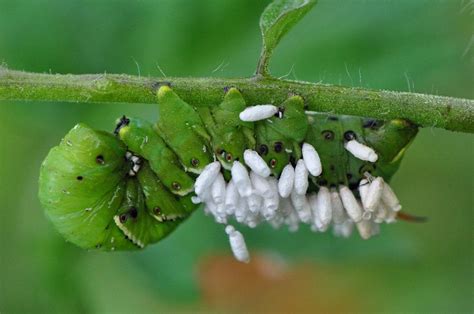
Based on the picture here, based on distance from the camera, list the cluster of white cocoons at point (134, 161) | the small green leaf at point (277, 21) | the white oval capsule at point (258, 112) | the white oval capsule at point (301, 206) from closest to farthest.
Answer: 1. the small green leaf at point (277, 21)
2. the white oval capsule at point (258, 112)
3. the white oval capsule at point (301, 206)
4. the cluster of white cocoons at point (134, 161)

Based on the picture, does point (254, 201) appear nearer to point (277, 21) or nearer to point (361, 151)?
point (361, 151)

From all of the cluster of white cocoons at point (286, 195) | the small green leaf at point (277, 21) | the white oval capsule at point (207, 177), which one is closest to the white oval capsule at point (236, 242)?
the cluster of white cocoons at point (286, 195)

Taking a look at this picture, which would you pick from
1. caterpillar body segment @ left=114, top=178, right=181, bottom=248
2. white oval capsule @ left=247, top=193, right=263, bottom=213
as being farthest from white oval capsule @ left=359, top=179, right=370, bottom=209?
caterpillar body segment @ left=114, top=178, right=181, bottom=248

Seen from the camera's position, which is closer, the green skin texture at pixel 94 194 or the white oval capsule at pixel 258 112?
the white oval capsule at pixel 258 112

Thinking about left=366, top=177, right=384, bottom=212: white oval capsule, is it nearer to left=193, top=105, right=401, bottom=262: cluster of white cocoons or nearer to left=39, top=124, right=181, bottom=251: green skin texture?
left=193, top=105, right=401, bottom=262: cluster of white cocoons

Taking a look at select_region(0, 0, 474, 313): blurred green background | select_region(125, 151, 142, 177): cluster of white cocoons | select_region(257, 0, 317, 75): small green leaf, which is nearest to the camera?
select_region(257, 0, 317, 75): small green leaf

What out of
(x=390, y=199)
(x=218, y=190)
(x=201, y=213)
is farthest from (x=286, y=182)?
(x=201, y=213)

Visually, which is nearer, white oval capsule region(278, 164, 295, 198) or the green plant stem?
the green plant stem

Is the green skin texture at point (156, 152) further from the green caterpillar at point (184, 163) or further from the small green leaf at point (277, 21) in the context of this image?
the small green leaf at point (277, 21)
